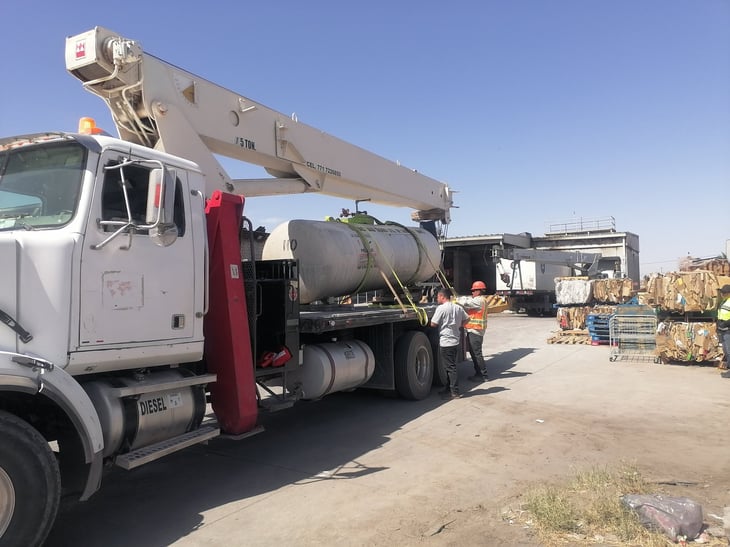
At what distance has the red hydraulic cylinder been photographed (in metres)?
5.04

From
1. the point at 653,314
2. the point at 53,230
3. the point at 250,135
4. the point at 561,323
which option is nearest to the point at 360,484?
the point at 53,230

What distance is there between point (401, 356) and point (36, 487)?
5.64 metres

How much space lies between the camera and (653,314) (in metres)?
12.4

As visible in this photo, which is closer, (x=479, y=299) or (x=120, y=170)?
(x=120, y=170)

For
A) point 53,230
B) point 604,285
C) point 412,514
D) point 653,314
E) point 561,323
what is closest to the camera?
point 53,230

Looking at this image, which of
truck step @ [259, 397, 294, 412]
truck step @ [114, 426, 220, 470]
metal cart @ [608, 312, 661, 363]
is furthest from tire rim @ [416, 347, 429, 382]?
metal cart @ [608, 312, 661, 363]

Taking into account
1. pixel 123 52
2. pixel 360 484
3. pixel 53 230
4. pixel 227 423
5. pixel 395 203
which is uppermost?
pixel 123 52

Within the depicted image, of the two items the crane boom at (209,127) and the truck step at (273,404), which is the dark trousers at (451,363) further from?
the truck step at (273,404)

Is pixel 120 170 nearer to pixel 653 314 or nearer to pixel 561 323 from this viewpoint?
pixel 653 314

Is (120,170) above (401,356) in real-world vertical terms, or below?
above

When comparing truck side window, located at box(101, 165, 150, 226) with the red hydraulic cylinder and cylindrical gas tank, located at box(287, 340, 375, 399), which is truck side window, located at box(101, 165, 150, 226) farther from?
cylindrical gas tank, located at box(287, 340, 375, 399)

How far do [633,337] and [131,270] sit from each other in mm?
11660

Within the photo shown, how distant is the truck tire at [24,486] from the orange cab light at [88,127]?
2192mm

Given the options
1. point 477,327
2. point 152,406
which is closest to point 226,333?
point 152,406
